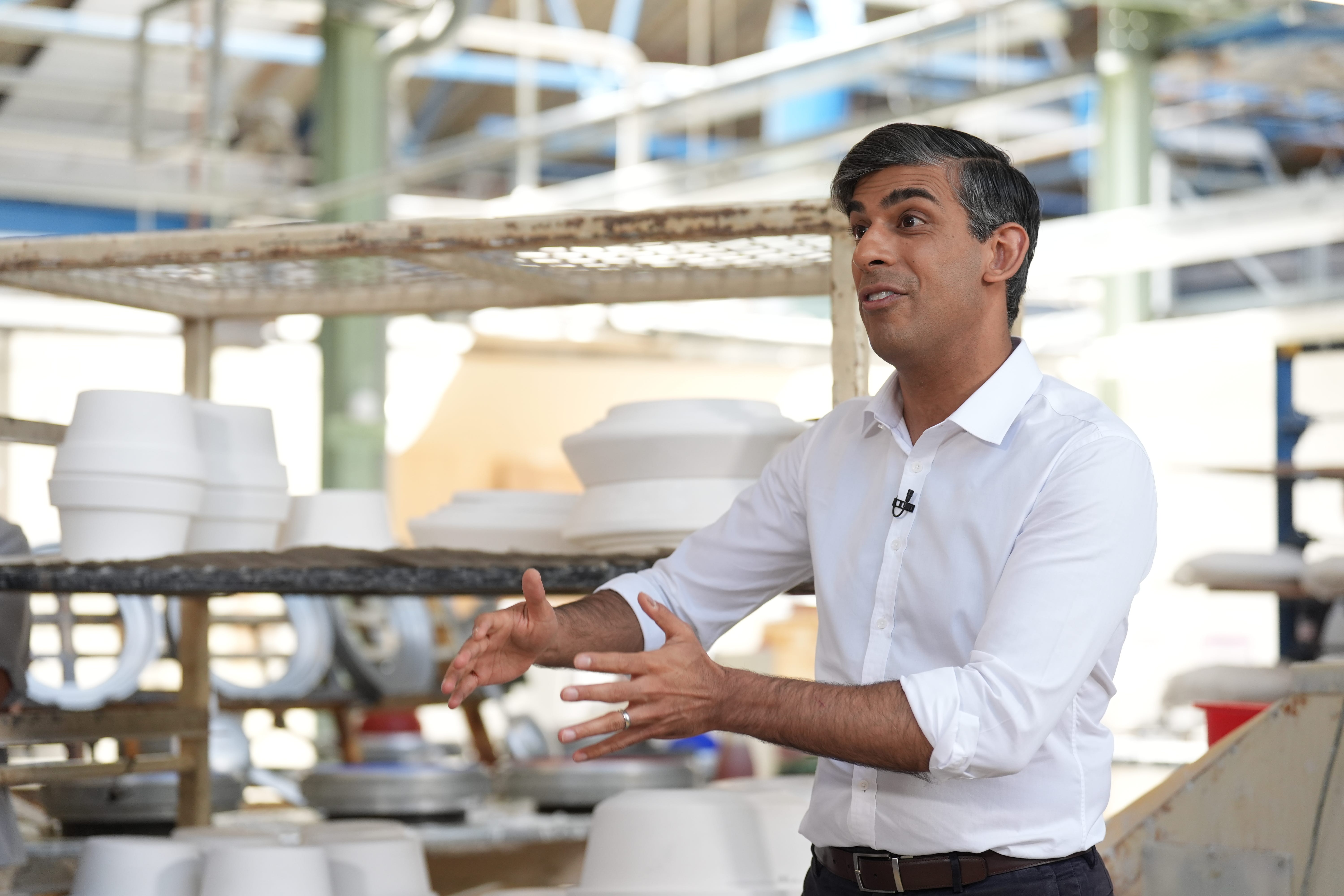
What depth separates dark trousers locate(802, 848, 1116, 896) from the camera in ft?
5.00

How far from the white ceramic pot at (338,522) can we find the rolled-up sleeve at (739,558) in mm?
618

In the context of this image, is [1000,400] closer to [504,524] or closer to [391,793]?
[504,524]

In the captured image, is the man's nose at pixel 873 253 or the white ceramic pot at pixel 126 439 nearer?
the man's nose at pixel 873 253

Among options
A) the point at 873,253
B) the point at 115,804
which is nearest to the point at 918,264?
the point at 873,253

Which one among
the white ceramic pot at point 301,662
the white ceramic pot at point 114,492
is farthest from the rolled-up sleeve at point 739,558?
the white ceramic pot at point 301,662

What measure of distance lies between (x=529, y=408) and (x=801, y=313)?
2354mm

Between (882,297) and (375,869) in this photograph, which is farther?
(375,869)

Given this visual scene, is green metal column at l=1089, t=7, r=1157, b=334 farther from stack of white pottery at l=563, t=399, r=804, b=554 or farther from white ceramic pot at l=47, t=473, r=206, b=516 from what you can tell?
white ceramic pot at l=47, t=473, r=206, b=516

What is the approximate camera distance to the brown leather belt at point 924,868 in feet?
5.01

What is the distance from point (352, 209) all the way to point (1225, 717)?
5271 millimetres

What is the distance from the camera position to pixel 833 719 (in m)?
1.38

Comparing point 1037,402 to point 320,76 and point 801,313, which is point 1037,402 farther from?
point 801,313

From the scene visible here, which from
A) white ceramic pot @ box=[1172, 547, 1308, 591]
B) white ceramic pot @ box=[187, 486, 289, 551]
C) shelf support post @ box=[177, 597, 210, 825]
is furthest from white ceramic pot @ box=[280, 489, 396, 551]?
white ceramic pot @ box=[1172, 547, 1308, 591]

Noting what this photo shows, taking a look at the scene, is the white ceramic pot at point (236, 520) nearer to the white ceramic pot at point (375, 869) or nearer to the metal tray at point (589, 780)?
the white ceramic pot at point (375, 869)
